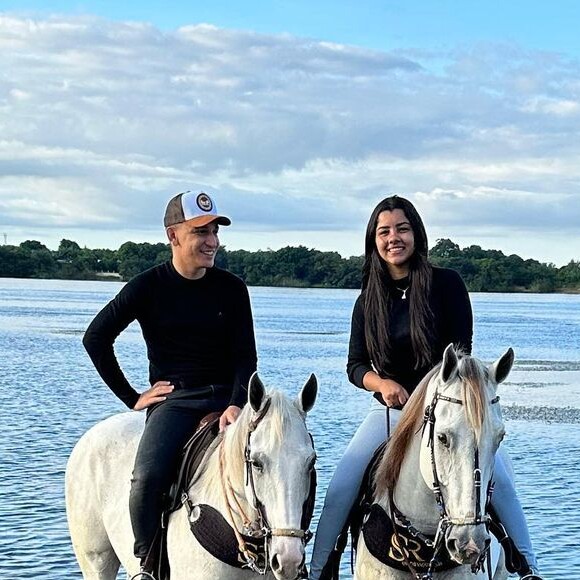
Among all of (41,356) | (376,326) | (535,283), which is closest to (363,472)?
(376,326)

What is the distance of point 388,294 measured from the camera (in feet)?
19.9

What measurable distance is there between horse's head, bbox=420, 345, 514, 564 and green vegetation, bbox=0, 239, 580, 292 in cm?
7724

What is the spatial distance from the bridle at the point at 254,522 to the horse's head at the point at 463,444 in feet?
2.15

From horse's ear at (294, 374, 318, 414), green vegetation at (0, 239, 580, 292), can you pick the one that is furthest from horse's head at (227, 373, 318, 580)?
green vegetation at (0, 239, 580, 292)

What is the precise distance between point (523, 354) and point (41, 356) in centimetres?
1693

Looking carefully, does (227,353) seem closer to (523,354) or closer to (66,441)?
(66,441)

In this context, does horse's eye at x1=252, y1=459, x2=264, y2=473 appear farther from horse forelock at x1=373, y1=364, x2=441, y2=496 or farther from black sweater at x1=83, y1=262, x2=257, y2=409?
black sweater at x1=83, y1=262, x2=257, y2=409

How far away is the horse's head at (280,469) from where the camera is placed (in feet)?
15.6

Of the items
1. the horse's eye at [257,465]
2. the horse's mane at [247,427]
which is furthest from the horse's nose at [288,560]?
the horse's mane at [247,427]

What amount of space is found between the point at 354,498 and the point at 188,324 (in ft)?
4.40

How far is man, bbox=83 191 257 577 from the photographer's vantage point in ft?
19.5

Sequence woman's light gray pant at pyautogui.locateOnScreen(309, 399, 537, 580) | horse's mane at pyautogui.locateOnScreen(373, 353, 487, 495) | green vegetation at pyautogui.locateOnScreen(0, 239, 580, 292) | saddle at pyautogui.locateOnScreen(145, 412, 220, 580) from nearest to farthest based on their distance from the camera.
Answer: horse's mane at pyautogui.locateOnScreen(373, 353, 487, 495) < woman's light gray pant at pyautogui.locateOnScreen(309, 399, 537, 580) < saddle at pyautogui.locateOnScreen(145, 412, 220, 580) < green vegetation at pyautogui.locateOnScreen(0, 239, 580, 292)

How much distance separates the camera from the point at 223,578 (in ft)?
17.7

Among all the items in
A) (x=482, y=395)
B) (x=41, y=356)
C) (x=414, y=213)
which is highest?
(x=414, y=213)
